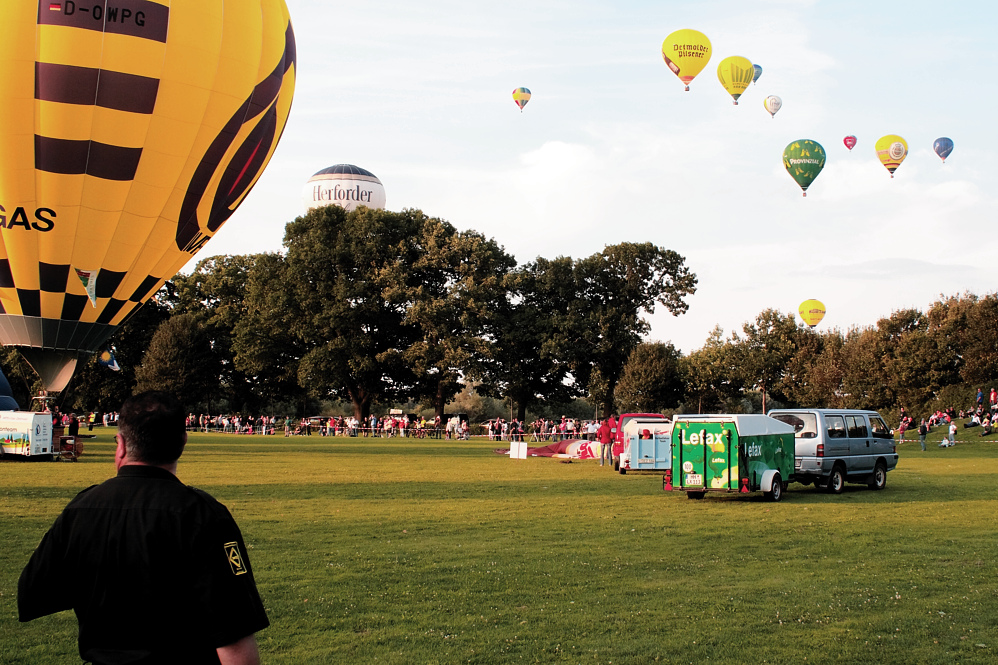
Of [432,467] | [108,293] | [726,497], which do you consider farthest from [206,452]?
[726,497]

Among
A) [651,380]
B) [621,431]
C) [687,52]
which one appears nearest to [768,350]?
[651,380]

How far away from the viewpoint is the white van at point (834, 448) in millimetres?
21812

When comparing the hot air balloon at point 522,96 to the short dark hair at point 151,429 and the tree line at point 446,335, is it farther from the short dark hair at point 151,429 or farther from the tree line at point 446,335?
the short dark hair at point 151,429

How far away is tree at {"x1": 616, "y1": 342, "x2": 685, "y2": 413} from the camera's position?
75250mm

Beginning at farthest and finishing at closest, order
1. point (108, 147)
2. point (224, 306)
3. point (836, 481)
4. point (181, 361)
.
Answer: point (224, 306) < point (181, 361) < point (836, 481) < point (108, 147)

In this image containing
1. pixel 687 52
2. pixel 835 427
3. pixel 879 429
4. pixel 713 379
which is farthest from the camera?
pixel 713 379

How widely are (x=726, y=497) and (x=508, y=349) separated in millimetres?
49075

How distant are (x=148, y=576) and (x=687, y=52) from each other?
51713mm

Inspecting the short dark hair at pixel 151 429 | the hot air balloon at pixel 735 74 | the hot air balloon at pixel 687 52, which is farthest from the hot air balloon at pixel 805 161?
the short dark hair at pixel 151 429

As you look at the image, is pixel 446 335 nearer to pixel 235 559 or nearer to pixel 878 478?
pixel 878 478

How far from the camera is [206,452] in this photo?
37156mm

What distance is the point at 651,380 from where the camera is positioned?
7694 cm

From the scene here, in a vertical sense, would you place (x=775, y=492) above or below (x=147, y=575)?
below

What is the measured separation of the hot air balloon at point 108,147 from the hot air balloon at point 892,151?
175 ft
